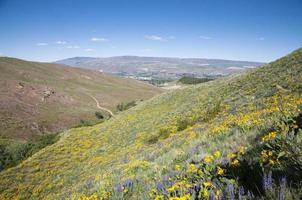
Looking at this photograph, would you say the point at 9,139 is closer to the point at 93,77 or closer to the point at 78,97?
the point at 78,97

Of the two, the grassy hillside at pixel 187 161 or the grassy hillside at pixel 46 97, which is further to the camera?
the grassy hillside at pixel 46 97

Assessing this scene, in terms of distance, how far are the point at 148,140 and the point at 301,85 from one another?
970cm

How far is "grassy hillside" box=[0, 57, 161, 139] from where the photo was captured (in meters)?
57.6

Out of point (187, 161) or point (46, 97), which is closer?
point (187, 161)

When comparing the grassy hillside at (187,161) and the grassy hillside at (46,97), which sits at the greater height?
the grassy hillside at (187,161)

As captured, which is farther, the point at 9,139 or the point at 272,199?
the point at 9,139

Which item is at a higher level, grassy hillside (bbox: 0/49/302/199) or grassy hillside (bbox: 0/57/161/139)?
Answer: grassy hillside (bbox: 0/49/302/199)

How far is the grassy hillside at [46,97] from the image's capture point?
5758 centimetres

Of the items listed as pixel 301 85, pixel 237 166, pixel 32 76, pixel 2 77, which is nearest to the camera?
pixel 237 166

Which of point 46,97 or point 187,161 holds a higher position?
point 187,161

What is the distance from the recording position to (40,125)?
57.4m

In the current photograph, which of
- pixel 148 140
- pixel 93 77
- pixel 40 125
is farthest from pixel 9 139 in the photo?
pixel 93 77

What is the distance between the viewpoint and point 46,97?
269 feet

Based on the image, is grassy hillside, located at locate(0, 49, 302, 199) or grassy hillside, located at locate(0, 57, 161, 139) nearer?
grassy hillside, located at locate(0, 49, 302, 199)
